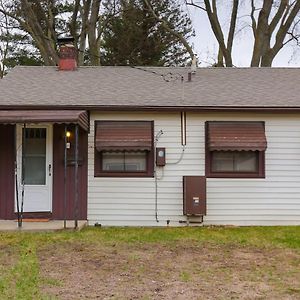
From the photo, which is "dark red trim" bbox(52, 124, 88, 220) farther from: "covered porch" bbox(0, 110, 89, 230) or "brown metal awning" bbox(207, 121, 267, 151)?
"brown metal awning" bbox(207, 121, 267, 151)

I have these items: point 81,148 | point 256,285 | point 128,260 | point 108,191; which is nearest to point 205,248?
point 128,260

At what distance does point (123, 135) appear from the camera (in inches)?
368

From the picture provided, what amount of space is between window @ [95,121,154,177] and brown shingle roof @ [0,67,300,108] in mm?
419

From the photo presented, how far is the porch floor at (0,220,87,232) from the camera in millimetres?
8438

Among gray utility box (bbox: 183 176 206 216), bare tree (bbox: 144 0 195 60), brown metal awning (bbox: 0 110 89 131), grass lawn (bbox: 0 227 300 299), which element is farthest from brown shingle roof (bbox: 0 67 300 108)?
bare tree (bbox: 144 0 195 60)

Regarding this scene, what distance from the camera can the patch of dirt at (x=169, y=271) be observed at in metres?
4.79

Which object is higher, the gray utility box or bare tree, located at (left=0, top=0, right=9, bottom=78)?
bare tree, located at (left=0, top=0, right=9, bottom=78)

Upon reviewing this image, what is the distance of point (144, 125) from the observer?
9.58 metres

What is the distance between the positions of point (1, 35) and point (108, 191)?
1488cm

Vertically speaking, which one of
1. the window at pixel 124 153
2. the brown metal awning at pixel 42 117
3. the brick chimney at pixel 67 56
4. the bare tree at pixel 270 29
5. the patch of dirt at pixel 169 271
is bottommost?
the patch of dirt at pixel 169 271

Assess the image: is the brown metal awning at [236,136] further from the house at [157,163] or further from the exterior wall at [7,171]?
the exterior wall at [7,171]

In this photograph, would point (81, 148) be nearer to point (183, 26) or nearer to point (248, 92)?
point (248, 92)

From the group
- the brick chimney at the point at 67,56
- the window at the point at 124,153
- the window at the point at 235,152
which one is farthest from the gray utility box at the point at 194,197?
the brick chimney at the point at 67,56

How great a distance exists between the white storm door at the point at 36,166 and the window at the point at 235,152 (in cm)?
316
